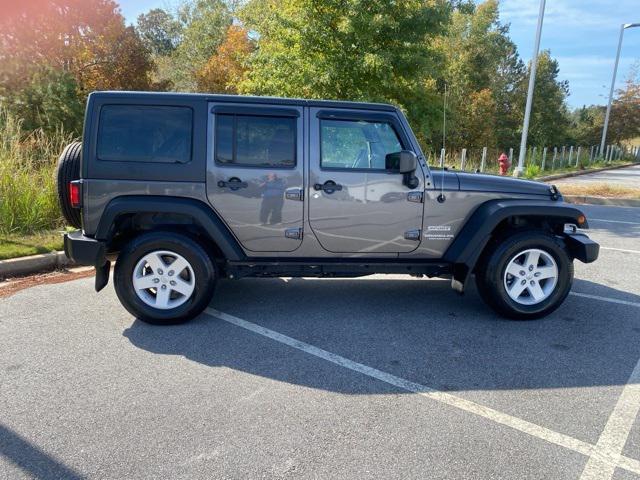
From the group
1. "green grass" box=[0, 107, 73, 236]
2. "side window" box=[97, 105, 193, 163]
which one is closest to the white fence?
"green grass" box=[0, 107, 73, 236]

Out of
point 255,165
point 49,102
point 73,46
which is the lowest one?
point 255,165

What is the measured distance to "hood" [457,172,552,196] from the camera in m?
4.31

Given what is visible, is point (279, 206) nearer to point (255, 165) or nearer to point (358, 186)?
point (255, 165)

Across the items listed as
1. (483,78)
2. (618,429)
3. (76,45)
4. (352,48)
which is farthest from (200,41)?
(618,429)

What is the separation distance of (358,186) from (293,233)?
0.72m

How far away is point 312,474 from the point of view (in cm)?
233

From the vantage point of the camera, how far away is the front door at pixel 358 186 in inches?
163

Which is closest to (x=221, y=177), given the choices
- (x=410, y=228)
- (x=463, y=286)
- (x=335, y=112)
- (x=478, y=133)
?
(x=335, y=112)

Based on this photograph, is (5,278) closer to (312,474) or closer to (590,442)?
(312,474)

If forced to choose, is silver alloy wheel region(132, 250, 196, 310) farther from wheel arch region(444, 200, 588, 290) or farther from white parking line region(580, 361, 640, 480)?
white parking line region(580, 361, 640, 480)

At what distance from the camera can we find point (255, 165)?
4.08 m

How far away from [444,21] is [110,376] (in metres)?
10.2

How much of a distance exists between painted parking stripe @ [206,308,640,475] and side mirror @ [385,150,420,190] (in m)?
1.67

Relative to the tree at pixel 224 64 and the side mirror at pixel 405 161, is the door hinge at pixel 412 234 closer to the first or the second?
the side mirror at pixel 405 161
